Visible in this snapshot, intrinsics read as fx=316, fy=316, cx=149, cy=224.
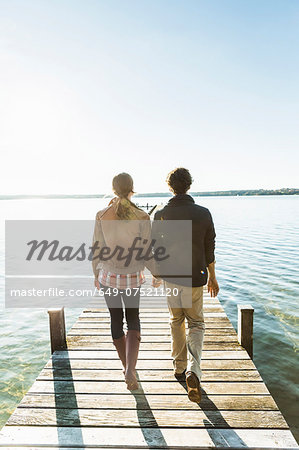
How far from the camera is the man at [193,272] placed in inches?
131

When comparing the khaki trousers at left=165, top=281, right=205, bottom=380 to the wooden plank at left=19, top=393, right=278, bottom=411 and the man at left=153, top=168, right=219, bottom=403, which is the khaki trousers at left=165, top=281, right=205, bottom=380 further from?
the wooden plank at left=19, top=393, right=278, bottom=411

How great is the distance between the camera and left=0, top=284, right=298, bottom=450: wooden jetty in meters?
2.96

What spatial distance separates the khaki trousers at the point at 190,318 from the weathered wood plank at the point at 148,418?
0.41m

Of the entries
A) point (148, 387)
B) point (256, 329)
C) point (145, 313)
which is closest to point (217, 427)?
point (148, 387)

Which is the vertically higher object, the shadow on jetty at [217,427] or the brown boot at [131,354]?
the brown boot at [131,354]

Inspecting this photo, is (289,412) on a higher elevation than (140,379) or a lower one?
lower

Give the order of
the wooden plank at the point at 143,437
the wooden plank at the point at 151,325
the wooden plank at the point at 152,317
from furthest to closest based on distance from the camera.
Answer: the wooden plank at the point at 152,317 < the wooden plank at the point at 151,325 < the wooden plank at the point at 143,437

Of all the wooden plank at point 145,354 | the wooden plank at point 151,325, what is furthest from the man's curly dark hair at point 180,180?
the wooden plank at point 151,325

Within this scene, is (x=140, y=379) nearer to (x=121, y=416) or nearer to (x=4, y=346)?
(x=121, y=416)

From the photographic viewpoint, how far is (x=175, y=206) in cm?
338

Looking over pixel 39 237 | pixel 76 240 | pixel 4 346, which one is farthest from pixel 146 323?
pixel 39 237

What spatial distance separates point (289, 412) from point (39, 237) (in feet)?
94.6

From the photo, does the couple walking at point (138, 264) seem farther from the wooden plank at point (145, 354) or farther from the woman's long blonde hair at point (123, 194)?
the wooden plank at point (145, 354)

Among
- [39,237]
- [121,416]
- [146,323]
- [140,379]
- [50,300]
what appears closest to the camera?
[121,416]
